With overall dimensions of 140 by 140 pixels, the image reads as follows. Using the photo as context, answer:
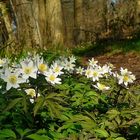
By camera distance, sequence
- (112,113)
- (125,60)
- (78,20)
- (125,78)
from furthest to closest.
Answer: (78,20) → (125,60) → (125,78) → (112,113)

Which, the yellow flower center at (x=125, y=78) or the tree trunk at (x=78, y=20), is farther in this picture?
the tree trunk at (x=78, y=20)

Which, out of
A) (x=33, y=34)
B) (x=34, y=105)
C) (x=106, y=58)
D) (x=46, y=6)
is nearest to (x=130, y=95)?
(x=34, y=105)

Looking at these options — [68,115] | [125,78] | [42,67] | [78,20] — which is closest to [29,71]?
[42,67]

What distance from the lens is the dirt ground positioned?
904cm

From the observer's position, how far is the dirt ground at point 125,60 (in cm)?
904

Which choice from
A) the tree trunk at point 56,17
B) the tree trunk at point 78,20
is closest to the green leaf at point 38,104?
the tree trunk at point 56,17

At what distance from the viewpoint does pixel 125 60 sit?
395 inches

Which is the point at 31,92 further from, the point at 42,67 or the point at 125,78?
the point at 125,78

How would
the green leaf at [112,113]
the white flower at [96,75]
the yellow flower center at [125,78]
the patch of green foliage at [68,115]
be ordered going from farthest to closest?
the white flower at [96,75] < the yellow flower center at [125,78] < the green leaf at [112,113] < the patch of green foliage at [68,115]

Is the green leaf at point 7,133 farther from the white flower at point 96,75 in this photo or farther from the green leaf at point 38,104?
the white flower at point 96,75

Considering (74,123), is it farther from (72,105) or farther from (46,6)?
(46,6)

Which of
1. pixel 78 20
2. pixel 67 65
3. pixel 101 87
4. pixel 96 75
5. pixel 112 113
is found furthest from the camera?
pixel 78 20

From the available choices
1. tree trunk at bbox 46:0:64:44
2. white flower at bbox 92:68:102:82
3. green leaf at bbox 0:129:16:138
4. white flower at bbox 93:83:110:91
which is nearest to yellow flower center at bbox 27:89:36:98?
green leaf at bbox 0:129:16:138

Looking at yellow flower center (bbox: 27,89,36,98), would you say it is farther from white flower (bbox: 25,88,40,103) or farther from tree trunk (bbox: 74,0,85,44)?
tree trunk (bbox: 74,0,85,44)
